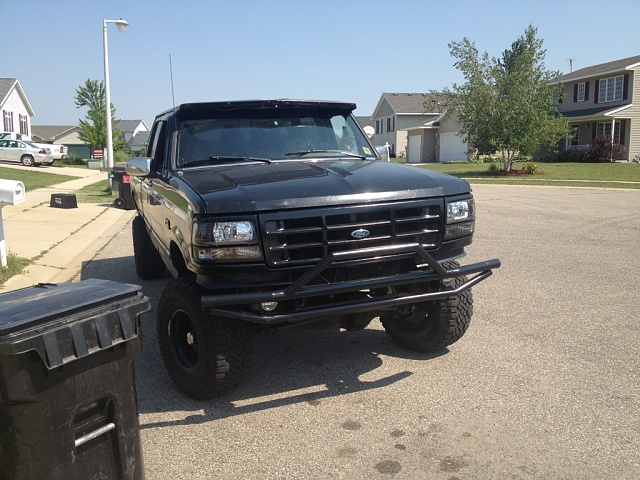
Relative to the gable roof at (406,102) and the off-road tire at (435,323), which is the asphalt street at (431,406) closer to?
the off-road tire at (435,323)

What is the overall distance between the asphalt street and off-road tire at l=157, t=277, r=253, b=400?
0.56ft

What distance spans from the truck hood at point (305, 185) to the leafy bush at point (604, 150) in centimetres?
3393

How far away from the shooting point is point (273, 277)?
3.49 metres

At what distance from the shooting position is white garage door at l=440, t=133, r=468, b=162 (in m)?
45.4

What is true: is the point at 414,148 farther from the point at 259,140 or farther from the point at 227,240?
the point at 227,240

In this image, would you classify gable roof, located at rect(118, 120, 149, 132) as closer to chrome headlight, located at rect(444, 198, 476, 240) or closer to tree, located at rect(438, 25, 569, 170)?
tree, located at rect(438, 25, 569, 170)

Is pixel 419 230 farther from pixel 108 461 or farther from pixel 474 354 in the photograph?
pixel 108 461

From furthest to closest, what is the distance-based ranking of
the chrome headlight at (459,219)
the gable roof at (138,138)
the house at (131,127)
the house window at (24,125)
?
the house at (131,127) < the gable roof at (138,138) < the house window at (24,125) < the chrome headlight at (459,219)

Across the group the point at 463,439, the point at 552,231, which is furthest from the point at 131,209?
the point at 463,439

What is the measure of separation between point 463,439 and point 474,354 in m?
1.40

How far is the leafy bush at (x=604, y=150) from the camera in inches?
1341

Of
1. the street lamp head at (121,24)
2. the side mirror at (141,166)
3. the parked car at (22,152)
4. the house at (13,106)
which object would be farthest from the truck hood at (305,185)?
the house at (13,106)

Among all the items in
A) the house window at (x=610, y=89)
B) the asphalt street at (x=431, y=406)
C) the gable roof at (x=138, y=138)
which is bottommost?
the asphalt street at (x=431, y=406)

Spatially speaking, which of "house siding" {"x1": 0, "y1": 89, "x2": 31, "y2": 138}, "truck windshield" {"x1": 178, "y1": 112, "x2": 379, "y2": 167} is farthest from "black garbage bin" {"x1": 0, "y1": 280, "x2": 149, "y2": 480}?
"house siding" {"x1": 0, "y1": 89, "x2": 31, "y2": 138}
